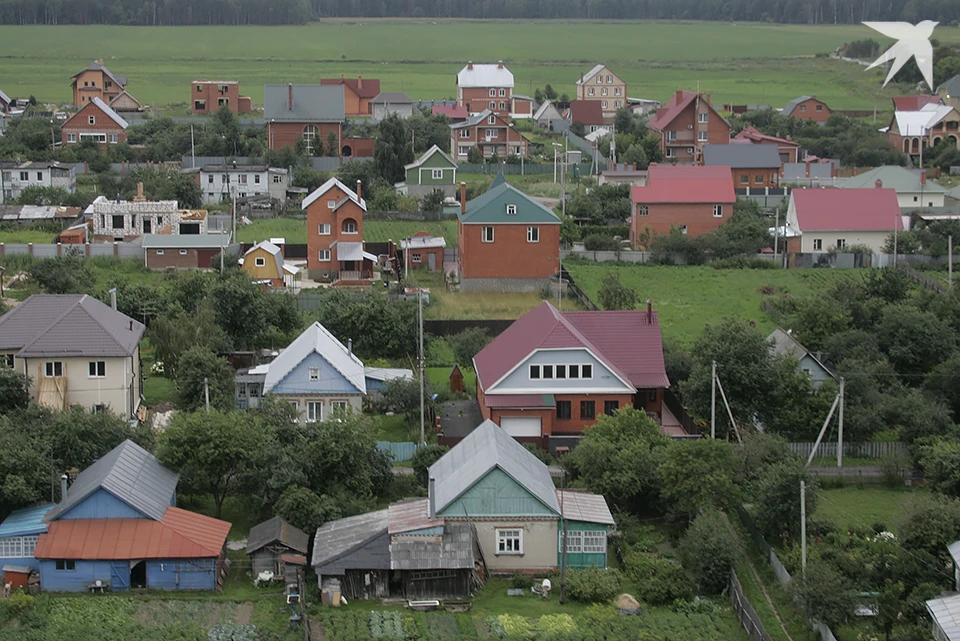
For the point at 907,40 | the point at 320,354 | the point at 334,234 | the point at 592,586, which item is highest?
the point at 907,40

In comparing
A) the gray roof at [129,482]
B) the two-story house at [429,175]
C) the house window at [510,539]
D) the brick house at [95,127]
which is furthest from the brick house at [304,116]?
the house window at [510,539]

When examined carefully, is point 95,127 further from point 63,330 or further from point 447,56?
point 447,56

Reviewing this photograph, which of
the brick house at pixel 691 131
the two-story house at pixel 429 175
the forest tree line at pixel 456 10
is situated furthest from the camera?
the forest tree line at pixel 456 10

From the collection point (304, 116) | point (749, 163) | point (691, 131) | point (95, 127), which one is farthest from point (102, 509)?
point (691, 131)

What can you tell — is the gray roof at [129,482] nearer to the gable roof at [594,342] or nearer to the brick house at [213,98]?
the gable roof at [594,342]

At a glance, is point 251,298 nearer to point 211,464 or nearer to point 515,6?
point 211,464
